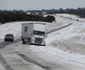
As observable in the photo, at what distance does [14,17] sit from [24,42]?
105822 mm

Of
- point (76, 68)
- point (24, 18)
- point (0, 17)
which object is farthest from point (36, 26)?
point (24, 18)

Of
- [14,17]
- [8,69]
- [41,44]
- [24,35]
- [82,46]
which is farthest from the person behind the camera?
[14,17]

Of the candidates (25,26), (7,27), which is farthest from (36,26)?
(7,27)

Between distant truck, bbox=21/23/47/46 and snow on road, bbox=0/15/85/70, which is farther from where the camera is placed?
distant truck, bbox=21/23/47/46

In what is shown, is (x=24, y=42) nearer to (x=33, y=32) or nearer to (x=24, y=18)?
(x=33, y=32)

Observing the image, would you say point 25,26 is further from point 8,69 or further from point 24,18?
point 24,18

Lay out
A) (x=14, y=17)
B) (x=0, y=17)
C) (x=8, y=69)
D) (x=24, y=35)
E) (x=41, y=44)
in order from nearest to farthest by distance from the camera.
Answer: (x=8, y=69) → (x=41, y=44) → (x=24, y=35) → (x=0, y=17) → (x=14, y=17)

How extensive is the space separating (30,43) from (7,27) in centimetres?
6312

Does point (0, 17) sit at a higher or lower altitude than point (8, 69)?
lower

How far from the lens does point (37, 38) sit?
50.4 metres

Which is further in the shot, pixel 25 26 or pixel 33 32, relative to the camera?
pixel 25 26

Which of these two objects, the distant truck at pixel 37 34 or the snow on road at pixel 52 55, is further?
the distant truck at pixel 37 34

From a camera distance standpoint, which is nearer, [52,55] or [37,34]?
[52,55]

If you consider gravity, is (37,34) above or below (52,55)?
below
